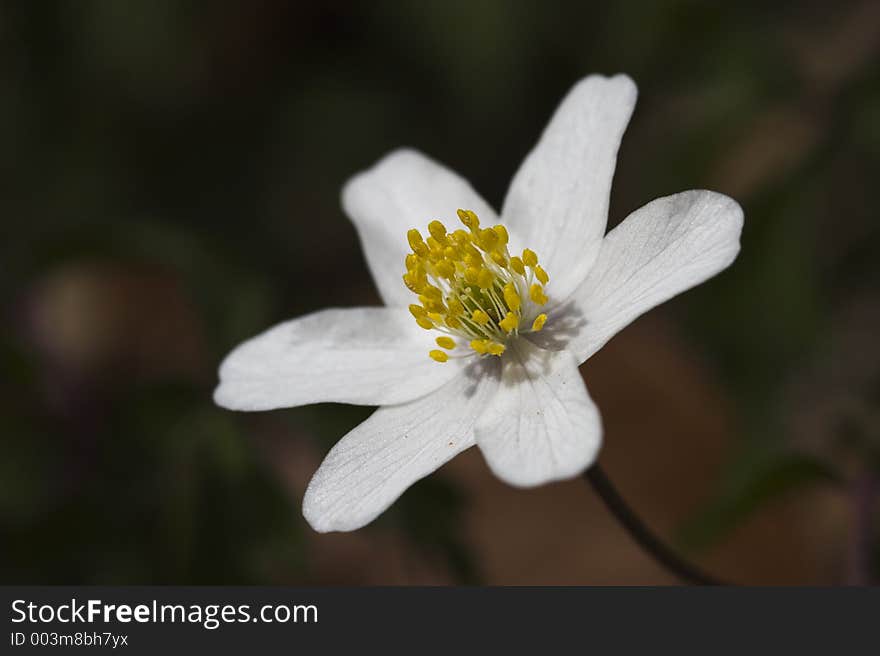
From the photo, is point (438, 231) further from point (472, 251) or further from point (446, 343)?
point (446, 343)

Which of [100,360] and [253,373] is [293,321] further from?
[100,360]

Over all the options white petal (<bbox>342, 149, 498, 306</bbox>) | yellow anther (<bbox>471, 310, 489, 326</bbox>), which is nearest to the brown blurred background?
white petal (<bbox>342, 149, 498, 306</bbox>)

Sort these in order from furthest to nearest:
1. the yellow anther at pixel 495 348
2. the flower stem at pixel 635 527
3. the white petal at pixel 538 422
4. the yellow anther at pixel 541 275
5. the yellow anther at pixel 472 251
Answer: the yellow anther at pixel 472 251, the yellow anther at pixel 541 275, the yellow anther at pixel 495 348, the flower stem at pixel 635 527, the white petal at pixel 538 422

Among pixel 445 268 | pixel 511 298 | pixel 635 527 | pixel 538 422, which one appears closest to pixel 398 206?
pixel 445 268

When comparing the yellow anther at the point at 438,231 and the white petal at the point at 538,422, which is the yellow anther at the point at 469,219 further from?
the white petal at the point at 538,422

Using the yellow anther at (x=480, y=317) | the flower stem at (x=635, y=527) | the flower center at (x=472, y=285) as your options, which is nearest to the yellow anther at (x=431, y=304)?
the flower center at (x=472, y=285)

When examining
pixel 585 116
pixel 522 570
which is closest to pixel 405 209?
pixel 585 116
